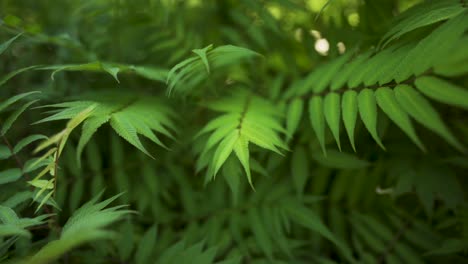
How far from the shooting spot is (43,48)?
4.95 ft

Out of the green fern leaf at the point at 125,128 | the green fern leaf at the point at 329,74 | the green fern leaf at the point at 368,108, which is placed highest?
the green fern leaf at the point at 329,74

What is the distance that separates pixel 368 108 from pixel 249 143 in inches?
15.3

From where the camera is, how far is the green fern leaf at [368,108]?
0.77 m

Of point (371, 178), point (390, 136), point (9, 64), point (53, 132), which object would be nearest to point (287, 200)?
point (371, 178)

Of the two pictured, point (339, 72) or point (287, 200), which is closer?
point (339, 72)

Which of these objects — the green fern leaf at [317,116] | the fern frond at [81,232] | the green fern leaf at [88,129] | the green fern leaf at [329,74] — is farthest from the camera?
the green fern leaf at [329,74]

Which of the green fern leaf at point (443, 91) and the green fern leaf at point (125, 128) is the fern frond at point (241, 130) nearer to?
the green fern leaf at point (125, 128)

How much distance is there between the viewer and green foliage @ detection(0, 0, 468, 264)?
0.84 meters

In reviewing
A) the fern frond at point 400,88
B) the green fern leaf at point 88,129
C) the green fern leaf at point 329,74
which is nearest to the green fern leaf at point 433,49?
the fern frond at point 400,88

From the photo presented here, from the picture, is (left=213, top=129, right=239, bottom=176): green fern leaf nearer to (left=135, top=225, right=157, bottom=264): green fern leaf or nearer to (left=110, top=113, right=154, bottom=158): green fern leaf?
(left=110, top=113, right=154, bottom=158): green fern leaf

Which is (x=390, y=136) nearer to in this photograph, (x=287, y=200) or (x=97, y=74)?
(x=287, y=200)

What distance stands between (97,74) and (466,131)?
1294 mm

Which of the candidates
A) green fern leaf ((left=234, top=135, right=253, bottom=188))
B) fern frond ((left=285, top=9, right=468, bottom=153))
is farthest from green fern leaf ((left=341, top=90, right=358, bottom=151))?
green fern leaf ((left=234, top=135, right=253, bottom=188))

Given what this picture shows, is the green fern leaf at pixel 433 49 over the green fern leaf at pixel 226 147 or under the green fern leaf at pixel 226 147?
over
